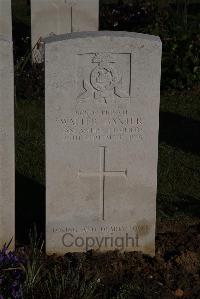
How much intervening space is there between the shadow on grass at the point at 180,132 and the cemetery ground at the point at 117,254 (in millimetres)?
12

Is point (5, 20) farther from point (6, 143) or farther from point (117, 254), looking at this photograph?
point (117, 254)

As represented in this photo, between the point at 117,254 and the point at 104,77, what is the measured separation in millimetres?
1400

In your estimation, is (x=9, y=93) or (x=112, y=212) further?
(x=112, y=212)

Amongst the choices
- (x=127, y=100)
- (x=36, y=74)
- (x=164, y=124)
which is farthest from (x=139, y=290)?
(x=36, y=74)

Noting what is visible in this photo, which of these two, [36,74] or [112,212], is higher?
[36,74]

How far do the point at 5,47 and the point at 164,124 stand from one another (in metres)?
4.40

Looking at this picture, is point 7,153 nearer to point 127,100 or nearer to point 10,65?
point 10,65

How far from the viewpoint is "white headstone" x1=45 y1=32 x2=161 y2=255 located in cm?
494

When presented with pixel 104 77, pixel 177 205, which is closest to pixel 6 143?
pixel 104 77

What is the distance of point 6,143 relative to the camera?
502cm

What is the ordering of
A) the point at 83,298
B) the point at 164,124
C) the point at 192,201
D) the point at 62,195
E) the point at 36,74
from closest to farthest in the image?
1. the point at 83,298
2. the point at 62,195
3. the point at 192,201
4. the point at 164,124
5. the point at 36,74

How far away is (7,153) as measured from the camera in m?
5.05

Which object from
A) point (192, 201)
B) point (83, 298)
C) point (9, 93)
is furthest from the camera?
point (192, 201)

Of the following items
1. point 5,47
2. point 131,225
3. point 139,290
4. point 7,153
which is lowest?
point 139,290
